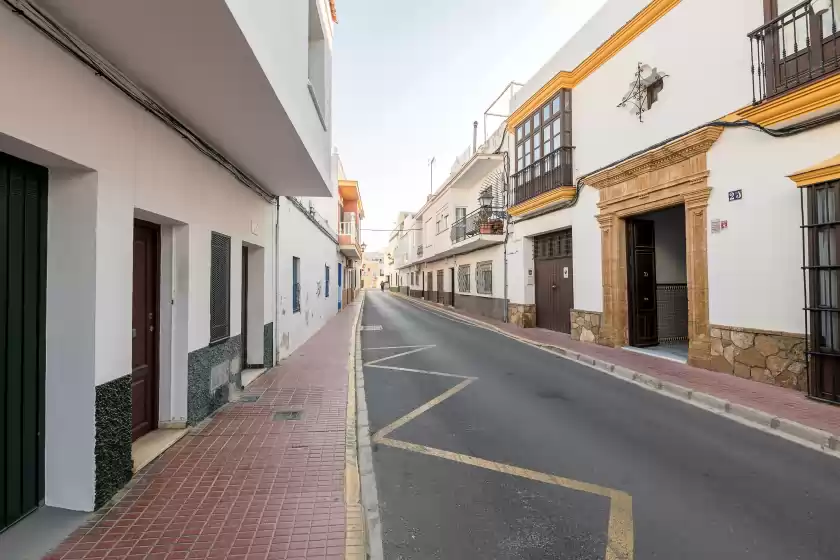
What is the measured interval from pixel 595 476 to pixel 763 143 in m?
6.44

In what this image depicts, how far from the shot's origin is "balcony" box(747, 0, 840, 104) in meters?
6.11

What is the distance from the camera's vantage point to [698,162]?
27.0 feet

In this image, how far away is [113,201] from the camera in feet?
11.2

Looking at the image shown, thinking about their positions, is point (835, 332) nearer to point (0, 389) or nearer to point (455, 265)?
point (0, 389)

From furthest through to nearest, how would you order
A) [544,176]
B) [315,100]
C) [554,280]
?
[554,280], [544,176], [315,100]

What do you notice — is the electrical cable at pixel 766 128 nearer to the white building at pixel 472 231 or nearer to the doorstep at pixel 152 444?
the white building at pixel 472 231

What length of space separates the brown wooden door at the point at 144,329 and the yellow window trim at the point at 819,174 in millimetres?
8288

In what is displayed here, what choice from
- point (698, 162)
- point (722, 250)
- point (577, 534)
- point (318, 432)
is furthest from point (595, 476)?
point (698, 162)

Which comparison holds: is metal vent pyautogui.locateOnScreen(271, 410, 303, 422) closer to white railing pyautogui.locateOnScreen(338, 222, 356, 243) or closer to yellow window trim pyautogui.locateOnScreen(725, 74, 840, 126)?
yellow window trim pyautogui.locateOnScreen(725, 74, 840, 126)

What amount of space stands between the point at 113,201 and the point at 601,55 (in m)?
11.5

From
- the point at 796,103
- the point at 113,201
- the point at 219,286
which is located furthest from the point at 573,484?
the point at 796,103

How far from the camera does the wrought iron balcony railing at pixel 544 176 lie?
1251 centimetres

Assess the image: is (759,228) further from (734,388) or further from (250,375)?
(250,375)

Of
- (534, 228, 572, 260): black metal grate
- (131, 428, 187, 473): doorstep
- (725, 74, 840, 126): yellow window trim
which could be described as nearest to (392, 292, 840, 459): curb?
(725, 74, 840, 126): yellow window trim
